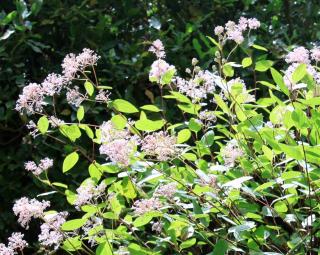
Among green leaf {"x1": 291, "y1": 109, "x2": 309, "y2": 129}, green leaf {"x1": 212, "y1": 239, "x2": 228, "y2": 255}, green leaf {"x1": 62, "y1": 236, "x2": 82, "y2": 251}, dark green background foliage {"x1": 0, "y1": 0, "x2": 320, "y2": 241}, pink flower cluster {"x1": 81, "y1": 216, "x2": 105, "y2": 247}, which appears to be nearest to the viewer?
green leaf {"x1": 291, "y1": 109, "x2": 309, "y2": 129}

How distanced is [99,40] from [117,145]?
6.56 ft

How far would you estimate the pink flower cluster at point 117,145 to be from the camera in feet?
6.16

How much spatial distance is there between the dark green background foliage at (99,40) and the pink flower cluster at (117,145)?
1472 millimetres

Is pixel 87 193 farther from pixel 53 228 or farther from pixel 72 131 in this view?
pixel 72 131

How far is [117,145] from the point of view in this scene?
1874 mm

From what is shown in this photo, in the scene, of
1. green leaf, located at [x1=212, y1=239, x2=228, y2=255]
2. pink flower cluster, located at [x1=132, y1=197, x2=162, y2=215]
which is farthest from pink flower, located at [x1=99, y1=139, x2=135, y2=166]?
green leaf, located at [x1=212, y1=239, x2=228, y2=255]

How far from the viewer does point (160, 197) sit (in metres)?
2.09

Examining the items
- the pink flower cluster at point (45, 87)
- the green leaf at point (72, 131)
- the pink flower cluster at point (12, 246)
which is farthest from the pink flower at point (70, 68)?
the pink flower cluster at point (12, 246)

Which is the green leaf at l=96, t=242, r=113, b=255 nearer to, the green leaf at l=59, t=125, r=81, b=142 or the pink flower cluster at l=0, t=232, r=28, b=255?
the pink flower cluster at l=0, t=232, r=28, b=255

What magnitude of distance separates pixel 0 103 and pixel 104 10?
880mm

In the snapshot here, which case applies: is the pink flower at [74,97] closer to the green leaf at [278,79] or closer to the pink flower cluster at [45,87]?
the pink flower cluster at [45,87]

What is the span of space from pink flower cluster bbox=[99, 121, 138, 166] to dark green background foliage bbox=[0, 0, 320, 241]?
4.83 feet

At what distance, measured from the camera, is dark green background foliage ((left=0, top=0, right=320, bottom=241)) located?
357 centimetres

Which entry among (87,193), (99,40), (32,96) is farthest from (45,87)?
(99,40)
